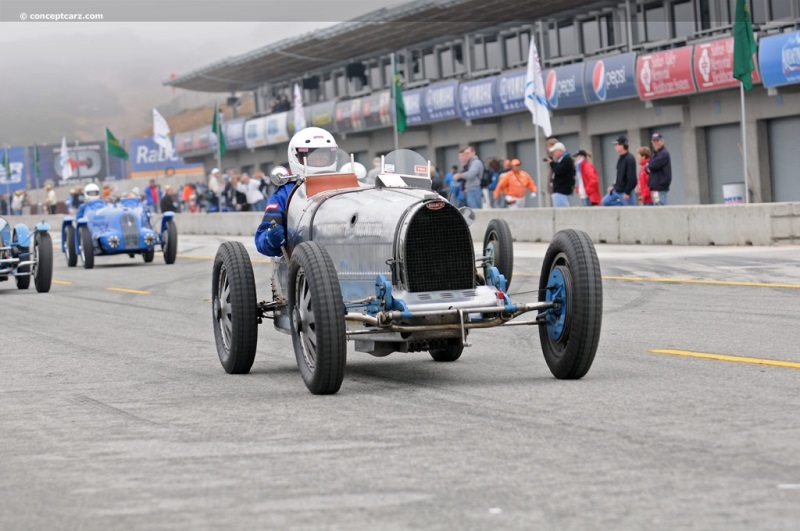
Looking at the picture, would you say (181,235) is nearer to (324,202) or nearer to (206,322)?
(206,322)

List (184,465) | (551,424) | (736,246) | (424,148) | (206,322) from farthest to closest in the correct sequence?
(424,148) < (736,246) < (206,322) < (551,424) < (184,465)

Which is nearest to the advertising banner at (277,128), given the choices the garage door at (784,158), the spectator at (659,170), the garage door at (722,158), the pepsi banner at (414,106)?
the pepsi banner at (414,106)

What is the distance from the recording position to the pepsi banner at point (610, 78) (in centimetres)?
3630

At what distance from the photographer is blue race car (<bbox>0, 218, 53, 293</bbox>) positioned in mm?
20484

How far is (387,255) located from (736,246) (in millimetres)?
14558

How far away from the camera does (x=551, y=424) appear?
23.0 ft

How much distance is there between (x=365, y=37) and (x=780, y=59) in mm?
22365

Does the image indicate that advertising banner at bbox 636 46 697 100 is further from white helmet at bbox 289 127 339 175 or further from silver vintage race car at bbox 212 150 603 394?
silver vintage race car at bbox 212 150 603 394

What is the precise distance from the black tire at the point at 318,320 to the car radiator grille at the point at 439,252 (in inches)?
21.5

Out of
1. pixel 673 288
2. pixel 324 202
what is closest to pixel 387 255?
pixel 324 202

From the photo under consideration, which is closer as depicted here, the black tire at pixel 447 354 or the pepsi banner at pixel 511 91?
the black tire at pixel 447 354

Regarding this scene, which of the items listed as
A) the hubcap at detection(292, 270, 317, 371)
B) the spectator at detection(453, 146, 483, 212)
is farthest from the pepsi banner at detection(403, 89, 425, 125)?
the hubcap at detection(292, 270, 317, 371)

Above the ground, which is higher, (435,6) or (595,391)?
(435,6)

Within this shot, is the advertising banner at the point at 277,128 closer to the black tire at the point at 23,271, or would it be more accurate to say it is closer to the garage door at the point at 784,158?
the garage door at the point at 784,158
